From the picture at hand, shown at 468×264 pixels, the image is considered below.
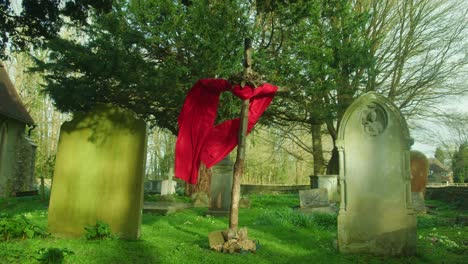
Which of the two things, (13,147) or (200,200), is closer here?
(200,200)

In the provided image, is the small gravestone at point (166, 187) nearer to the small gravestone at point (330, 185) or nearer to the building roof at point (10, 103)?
the small gravestone at point (330, 185)

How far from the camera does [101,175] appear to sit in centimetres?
616

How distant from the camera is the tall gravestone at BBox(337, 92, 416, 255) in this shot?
5664 mm

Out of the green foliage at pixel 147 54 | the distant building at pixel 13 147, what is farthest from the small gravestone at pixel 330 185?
the distant building at pixel 13 147

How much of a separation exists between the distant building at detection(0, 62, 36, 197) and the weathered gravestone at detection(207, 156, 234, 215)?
39.6ft

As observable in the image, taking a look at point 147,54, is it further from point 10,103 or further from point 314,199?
point 10,103

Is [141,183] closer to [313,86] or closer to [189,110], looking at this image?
[189,110]

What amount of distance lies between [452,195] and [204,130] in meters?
14.2

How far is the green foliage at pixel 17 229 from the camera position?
18.1 ft

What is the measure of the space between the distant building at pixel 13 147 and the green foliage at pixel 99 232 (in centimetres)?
1457

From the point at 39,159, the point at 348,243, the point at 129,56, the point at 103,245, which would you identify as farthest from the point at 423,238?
the point at 39,159

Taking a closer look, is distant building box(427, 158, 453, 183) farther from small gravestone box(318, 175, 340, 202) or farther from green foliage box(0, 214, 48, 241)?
green foliage box(0, 214, 48, 241)

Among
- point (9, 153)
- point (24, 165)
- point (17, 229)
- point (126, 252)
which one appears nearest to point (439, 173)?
point (24, 165)

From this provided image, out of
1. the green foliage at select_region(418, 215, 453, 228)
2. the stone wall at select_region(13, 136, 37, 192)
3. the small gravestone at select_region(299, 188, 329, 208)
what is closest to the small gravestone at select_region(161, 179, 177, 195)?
the stone wall at select_region(13, 136, 37, 192)
